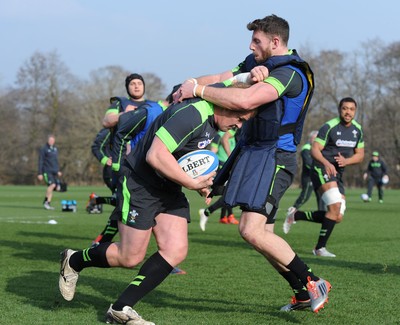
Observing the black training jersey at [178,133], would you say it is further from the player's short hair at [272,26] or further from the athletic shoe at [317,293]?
the athletic shoe at [317,293]

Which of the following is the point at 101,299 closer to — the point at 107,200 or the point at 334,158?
the point at 107,200

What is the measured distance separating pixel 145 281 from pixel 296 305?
4.33 feet

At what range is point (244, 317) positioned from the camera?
19.6 ft

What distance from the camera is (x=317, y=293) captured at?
5812 mm

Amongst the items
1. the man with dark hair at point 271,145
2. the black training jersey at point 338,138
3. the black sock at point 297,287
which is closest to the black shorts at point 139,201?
the man with dark hair at point 271,145

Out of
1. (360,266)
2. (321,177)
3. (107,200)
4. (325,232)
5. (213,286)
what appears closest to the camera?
(213,286)

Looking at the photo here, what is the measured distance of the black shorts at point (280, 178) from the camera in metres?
5.98

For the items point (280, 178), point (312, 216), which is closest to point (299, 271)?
point (280, 178)

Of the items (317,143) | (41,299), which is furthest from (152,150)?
(317,143)

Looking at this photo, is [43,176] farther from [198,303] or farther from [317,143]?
[198,303]

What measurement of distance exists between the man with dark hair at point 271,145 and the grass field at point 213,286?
40cm

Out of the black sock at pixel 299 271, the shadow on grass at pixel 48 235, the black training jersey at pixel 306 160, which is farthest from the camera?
the black training jersey at pixel 306 160

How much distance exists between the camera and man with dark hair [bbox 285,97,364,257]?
10875mm

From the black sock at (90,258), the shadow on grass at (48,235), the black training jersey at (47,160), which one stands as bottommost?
the shadow on grass at (48,235)
